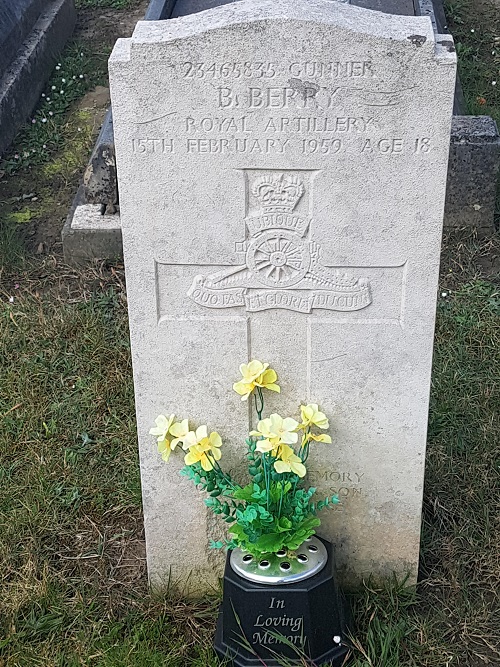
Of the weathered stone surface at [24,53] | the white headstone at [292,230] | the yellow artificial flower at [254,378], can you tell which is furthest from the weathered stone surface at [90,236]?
the yellow artificial flower at [254,378]

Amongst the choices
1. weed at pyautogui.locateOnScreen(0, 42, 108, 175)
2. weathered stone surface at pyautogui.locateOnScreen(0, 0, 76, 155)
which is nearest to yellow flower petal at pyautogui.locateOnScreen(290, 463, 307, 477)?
weed at pyautogui.locateOnScreen(0, 42, 108, 175)

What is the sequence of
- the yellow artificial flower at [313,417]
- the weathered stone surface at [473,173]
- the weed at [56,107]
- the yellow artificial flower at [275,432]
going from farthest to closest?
the weed at [56,107] < the weathered stone surface at [473,173] < the yellow artificial flower at [313,417] < the yellow artificial flower at [275,432]

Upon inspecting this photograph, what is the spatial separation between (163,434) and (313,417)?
40cm

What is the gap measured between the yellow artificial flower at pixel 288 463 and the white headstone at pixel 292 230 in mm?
195

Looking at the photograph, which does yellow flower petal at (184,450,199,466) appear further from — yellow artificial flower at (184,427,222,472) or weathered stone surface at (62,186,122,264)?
weathered stone surface at (62,186,122,264)

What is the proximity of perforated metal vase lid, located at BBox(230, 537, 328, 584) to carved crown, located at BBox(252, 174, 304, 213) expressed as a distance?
0.92 meters

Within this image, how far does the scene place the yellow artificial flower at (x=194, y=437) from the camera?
7.59 ft

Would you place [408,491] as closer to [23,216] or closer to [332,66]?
[332,66]

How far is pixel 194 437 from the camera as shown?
2322 millimetres

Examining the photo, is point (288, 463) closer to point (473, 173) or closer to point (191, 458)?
point (191, 458)

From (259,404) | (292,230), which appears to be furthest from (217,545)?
(292,230)

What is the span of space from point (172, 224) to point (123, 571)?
1.21 m

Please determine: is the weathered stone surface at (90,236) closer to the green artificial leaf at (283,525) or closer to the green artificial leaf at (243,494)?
the green artificial leaf at (243,494)

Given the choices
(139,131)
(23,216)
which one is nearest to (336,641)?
(139,131)
